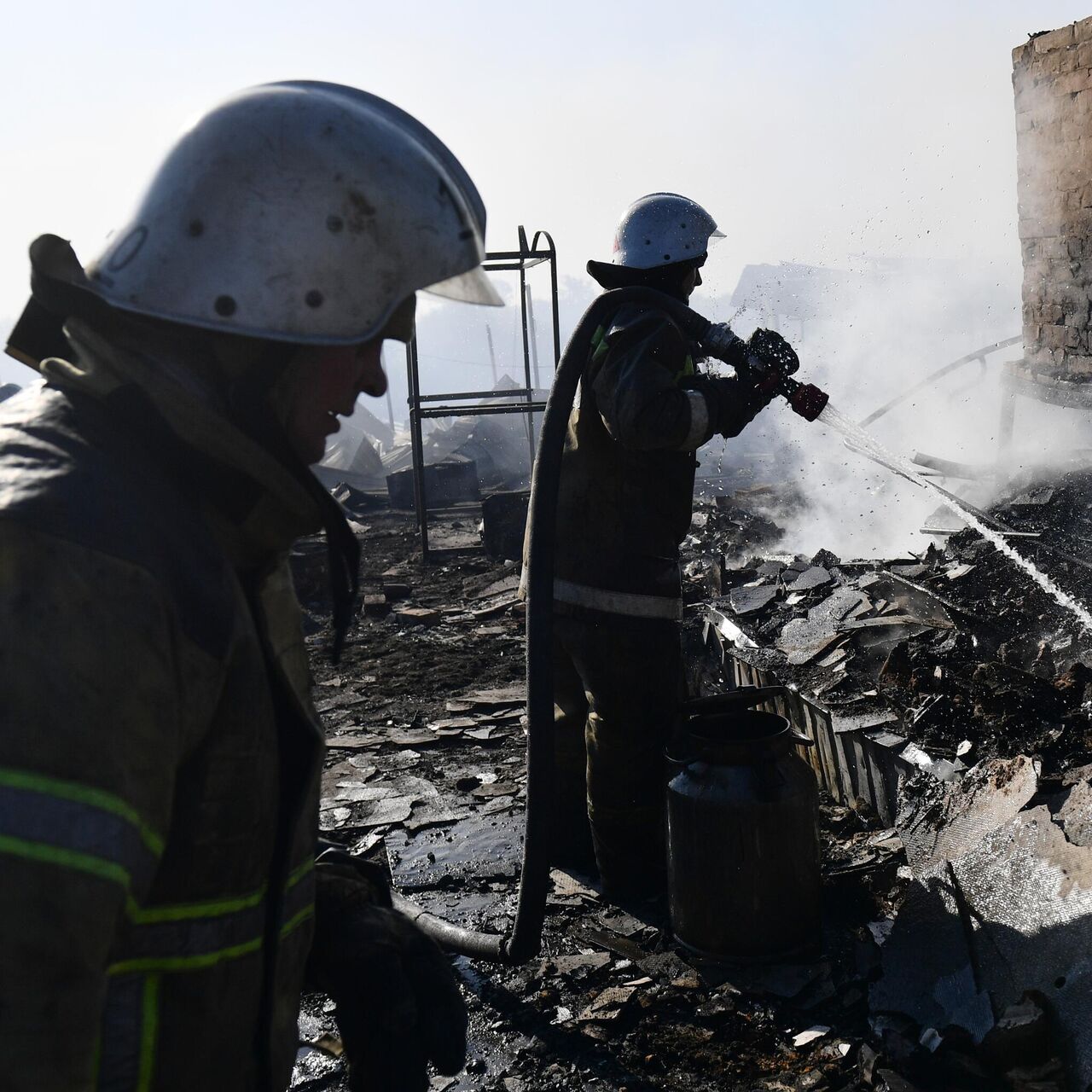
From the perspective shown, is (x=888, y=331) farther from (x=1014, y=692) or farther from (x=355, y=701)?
(x=1014, y=692)

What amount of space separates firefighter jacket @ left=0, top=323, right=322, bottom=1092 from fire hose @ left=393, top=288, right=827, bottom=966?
2269 millimetres

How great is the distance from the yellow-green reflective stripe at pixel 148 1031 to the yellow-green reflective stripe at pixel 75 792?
27 centimetres

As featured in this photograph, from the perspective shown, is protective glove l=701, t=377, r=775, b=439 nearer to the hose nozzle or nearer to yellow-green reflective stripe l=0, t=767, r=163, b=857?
the hose nozzle

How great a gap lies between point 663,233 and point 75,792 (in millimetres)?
3889

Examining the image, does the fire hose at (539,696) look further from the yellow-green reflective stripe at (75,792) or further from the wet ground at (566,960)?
the yellow-green reflective stripe at (75,792)

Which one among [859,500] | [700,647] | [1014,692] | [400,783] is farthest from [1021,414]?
[400,783]

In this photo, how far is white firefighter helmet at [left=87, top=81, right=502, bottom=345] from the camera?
141 cm

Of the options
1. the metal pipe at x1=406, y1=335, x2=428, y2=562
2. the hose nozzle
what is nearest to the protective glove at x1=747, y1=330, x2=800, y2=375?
the hose nozzle

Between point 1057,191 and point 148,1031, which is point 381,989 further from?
point 1057,191

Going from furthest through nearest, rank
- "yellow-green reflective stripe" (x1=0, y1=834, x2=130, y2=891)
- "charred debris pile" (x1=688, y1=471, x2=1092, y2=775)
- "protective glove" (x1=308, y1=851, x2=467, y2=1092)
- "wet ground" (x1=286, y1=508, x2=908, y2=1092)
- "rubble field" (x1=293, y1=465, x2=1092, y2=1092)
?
"charred debris pile" (x1=688, y1=471, x2=1092, y2=775) < "wet ground" (x1=286, y1=508, x2=908, y2=1092) < "rubble field" (x1=293, y1=465, x2=1092, y2=1092) < "protective glove" (x1=308, y1=851, x2=467, y2=1092) < "yellow-green reflective stripe" (x1=0, y1=834, x2=130, y2=891)

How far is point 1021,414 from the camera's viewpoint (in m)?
10.1

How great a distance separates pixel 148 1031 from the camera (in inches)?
50.4

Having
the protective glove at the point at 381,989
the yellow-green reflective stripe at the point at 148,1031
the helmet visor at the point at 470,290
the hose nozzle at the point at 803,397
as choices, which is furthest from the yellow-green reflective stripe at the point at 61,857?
the hose nozzle at the point at 803,397

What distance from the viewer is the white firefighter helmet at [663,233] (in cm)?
452
